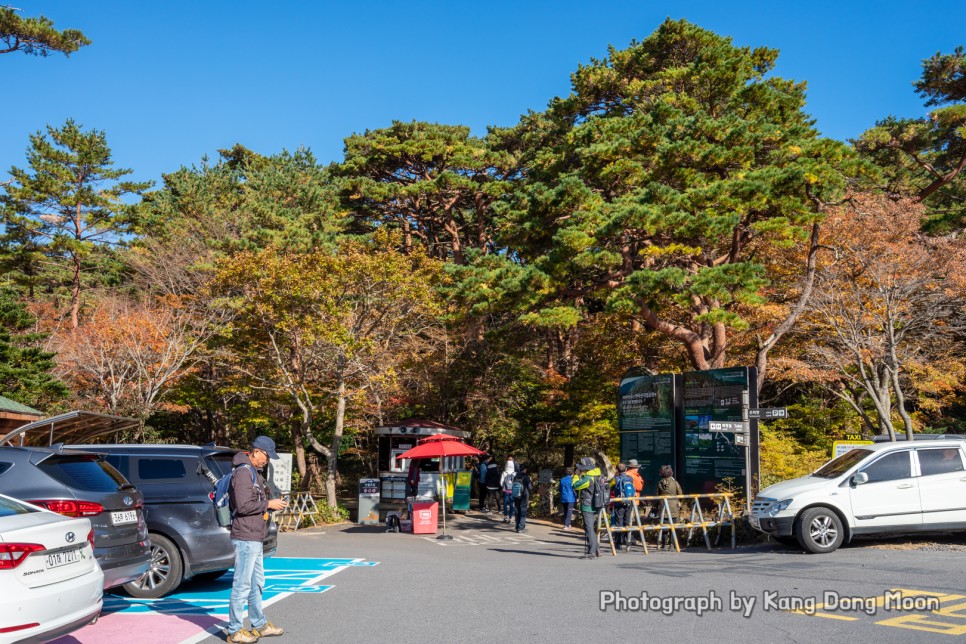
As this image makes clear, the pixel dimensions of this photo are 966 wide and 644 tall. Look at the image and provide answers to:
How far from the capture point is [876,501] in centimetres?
1224

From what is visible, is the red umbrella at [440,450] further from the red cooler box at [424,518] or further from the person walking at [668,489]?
the person walking at [668,489]

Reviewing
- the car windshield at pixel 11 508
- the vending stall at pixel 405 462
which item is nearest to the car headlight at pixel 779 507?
the car windshield at pixel 11 508

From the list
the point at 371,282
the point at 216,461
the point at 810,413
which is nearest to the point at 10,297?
the point at 371,282

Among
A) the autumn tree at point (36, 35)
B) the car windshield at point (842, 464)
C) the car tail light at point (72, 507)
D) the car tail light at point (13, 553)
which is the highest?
the autumn tree at point (36, 35)

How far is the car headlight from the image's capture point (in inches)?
483

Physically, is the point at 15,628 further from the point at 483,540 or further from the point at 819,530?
the point at 483,540

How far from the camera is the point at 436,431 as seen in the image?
26.6m

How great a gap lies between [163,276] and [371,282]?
15479 millimetres

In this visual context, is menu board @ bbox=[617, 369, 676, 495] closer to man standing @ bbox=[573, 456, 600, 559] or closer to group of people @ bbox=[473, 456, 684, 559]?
group of people @ bbox=[473, 456, 684, 559]

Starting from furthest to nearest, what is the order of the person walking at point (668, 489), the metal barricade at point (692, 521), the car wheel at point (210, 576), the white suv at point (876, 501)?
the person walking at point (668, 489)
the metal barricade at point (692, 521)
the white suv at point (876, 501)
the car wheel at point (210, 576)

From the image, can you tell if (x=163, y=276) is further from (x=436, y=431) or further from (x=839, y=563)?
(x=839, y=563)

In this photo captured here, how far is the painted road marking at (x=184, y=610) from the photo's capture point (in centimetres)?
695

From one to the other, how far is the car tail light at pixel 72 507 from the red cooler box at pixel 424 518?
1227cm

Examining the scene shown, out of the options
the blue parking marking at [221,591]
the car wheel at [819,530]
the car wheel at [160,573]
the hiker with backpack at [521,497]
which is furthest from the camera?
the hiker with backpack at [521,497]
